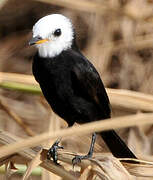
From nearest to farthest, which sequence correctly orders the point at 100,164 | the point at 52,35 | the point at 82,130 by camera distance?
the point at 82,130
the point at 100,164
the point at 52,35

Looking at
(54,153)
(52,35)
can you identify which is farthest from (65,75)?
(54,153)

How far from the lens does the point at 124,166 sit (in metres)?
2.17

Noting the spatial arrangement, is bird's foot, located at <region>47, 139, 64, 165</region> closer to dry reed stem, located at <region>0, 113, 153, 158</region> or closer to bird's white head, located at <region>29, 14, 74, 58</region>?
bird's white head, located at <region>29, 14, 74, 58</region>

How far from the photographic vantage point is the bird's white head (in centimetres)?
268

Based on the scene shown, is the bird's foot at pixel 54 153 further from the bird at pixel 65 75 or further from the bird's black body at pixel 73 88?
the bird's black body at pixel 73 88

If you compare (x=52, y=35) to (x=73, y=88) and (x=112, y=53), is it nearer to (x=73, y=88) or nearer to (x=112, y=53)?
(x=73, y=88)

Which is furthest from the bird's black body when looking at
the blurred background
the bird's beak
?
the blurred background

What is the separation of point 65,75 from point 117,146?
52 centimetres

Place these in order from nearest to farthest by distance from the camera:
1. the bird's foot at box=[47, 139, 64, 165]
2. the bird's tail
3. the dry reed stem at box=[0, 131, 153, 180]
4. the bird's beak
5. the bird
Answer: the dry reed stem at box=[0, 131, 153, 180]
the bird's foot at box=[47, 139, 64, 165]
the bird's beak
the bird
the bird's tail

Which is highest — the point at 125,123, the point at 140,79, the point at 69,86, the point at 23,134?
the point at 125,123

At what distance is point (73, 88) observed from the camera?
283 cm

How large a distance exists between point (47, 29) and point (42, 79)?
0.89 feet

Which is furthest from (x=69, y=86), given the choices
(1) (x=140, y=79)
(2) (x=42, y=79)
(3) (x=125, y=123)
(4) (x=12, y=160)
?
(1) (x=140, y=79)

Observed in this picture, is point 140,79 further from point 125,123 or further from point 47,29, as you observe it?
point 125,123
